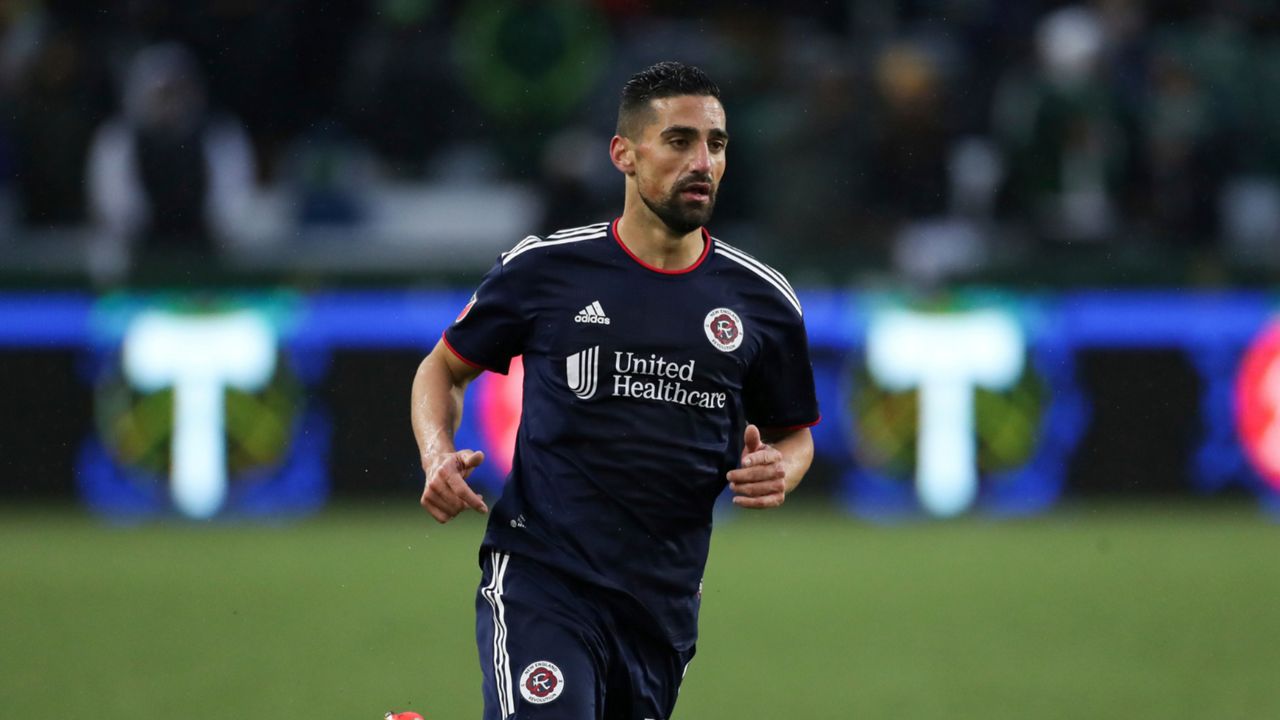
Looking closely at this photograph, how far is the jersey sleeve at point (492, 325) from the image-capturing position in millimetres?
5523

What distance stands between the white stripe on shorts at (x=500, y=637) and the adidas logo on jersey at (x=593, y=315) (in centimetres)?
67

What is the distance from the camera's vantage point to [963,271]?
13500 mm

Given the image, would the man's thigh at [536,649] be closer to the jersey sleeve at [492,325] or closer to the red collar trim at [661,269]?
the jersey sleeve at [492,325]

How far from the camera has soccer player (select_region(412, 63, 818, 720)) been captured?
5.17 m

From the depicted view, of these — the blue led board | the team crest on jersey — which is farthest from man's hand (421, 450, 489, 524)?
the blue led board

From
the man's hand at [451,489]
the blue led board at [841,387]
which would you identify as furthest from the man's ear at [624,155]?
the blue led board at [841,387]

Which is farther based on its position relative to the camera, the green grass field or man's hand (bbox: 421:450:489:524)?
the green grass field

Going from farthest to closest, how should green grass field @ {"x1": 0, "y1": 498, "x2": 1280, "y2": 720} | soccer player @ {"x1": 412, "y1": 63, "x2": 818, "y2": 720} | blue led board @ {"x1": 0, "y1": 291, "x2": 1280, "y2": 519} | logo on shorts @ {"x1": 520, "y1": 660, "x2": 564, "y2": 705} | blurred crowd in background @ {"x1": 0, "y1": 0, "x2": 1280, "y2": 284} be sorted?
blurred crowd in background @ {"x1": 0, "y1": 0, "x2": 1280, "y2": 284} < blue led board @ {"x1": 0, "y1": 291, "x2": 1280, "y2": 519} < green grass field @ {"x1": 0, "y1": 498, "x2": 1280, "y2": 720} < soccer player @ {"x1": 412, "y1": 63, "x2": 818, "y2": 720} < logo on shorts @ {"x1": 520, "y1": 660, "x2": 564, "y2": 705}

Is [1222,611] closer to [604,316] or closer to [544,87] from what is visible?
[604,316]

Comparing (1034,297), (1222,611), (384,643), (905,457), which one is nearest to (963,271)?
(1034,297)

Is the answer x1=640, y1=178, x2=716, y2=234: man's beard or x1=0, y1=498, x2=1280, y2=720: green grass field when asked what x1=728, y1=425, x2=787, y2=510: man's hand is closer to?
x1=640, y1=178, x2=716, y2=234: man's beard

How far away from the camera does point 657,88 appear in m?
5.41

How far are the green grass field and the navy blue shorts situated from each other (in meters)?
2.58

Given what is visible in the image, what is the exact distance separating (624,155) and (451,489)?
117cm
